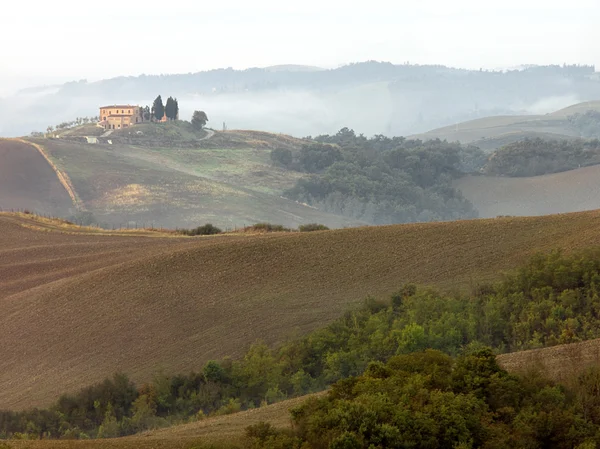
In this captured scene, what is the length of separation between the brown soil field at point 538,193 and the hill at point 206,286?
81832mm

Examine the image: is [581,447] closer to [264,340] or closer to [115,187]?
[264,340]

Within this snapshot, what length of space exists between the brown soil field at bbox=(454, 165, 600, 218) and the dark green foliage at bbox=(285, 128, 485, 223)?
3.36 m

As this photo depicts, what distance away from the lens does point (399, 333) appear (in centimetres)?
2744

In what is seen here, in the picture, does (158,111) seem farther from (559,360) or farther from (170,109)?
Answer: (559,360)

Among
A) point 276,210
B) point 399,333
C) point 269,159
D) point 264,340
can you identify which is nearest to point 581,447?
point 399,333

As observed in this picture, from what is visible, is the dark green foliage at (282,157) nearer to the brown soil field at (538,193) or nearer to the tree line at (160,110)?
the tree line at (160,110)

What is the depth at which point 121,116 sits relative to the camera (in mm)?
146500

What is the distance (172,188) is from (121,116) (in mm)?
39118

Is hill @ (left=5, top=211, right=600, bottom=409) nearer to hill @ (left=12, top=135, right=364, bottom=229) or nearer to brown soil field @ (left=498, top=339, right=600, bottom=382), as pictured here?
brown soil field @ (left=498, top=339, right=600, bottom=382)

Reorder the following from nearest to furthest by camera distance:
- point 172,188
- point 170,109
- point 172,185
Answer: point 172,188, point 172,185, point 170,109

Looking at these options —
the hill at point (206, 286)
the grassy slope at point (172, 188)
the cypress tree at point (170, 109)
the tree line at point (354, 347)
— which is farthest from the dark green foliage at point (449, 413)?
the cypress tree at point (170, 109)

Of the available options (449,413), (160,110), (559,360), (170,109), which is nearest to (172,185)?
(160,110)

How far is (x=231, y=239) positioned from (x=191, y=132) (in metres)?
104

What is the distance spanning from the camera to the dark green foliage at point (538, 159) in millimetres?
141750
